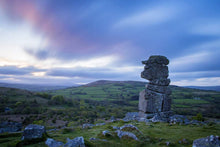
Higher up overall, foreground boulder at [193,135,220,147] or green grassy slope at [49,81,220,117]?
foreground boulder at [193,135,220,147]

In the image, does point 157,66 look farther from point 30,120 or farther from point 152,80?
point 30,120

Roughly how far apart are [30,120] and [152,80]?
28.2 m

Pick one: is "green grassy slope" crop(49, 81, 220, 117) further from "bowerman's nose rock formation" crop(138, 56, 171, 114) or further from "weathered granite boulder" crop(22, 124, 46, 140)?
"weathered granite boulder" crop(22, 124, 46, 140)

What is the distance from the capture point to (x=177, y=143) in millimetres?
6492

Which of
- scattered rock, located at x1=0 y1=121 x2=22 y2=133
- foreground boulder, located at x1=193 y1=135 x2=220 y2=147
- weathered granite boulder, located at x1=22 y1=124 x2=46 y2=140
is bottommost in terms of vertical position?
scattered rock, located at x1=0 y1=121 x2=22 y2=133

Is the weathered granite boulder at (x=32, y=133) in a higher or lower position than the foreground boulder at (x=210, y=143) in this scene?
lower

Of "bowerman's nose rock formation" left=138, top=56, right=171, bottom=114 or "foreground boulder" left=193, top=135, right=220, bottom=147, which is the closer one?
"foreground boulder" left=193, top=135, right=220, bottom=147

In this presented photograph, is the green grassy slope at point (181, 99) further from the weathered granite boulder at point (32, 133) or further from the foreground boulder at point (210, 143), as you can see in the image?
the weathered granite boulder at point (32, 133)

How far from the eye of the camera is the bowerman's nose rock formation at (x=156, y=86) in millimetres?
16453

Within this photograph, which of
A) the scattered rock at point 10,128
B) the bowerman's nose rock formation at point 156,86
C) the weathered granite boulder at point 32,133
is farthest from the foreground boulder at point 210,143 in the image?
the scattered rock at point 10,128

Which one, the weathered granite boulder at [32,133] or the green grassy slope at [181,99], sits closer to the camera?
the weathered granite boulder at [32,133]

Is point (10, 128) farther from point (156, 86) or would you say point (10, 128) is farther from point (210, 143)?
point (156, 86)

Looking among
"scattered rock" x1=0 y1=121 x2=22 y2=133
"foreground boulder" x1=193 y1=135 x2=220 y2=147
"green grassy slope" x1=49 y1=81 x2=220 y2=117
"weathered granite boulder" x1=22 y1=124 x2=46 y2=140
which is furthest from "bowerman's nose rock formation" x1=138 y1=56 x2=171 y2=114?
"green grassy slope" x1=49 y1=81 x2=220 y2=117

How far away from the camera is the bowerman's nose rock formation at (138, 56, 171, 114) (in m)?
16.5
